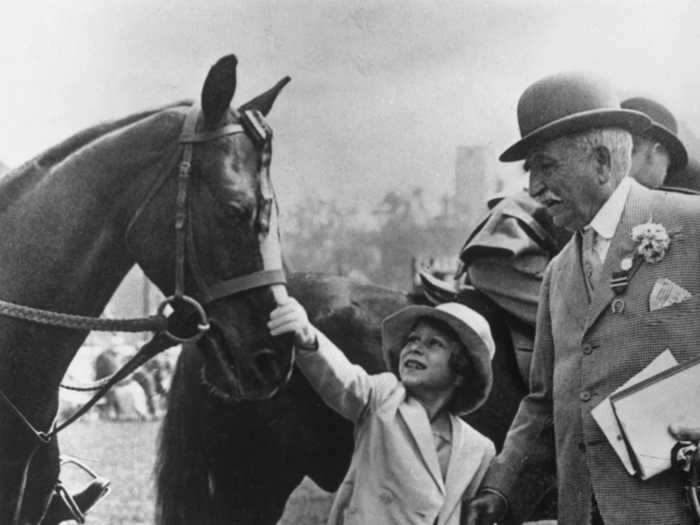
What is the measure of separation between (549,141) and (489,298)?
149 cm

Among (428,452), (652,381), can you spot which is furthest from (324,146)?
(652,381)

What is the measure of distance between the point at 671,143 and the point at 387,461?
221cm

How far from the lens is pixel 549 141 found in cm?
282

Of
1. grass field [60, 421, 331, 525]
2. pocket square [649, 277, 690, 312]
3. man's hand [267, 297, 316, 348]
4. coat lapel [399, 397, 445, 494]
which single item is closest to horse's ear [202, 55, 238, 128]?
man's hand [267, 297, 316, 348]

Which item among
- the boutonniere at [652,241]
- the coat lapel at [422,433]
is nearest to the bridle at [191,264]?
the coat lapel at [422,433]

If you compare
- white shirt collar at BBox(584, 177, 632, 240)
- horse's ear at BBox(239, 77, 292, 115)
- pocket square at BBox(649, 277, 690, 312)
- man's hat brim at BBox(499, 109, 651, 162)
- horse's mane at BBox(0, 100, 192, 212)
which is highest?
horse's ear at BBox(239, 77, 292, 115)

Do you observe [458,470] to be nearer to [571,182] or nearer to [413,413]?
[413,413]

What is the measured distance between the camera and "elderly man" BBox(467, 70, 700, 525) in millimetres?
2494

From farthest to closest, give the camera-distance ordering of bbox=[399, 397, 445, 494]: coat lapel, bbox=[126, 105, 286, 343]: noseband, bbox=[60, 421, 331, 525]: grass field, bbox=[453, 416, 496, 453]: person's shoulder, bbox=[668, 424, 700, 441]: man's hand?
bbox=[60, 421, 331, 525]: grass field < bbox=[453, 416, 496, 453]: person's shoulder < bbox=[399, 397, 445, 494]: coat lapel < bbox=[126, 105, 286, 343]: noseband < bbox=[668, 424, 700, 441]: man's hand

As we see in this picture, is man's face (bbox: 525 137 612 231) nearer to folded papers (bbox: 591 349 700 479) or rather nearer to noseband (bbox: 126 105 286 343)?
folded papers (bbox: 591 349 700 479)

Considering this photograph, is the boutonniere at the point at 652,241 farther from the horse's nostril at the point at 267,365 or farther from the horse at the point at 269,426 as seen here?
the horse at the point at 269,426

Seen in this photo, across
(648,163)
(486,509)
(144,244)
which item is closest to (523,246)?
(648,163)

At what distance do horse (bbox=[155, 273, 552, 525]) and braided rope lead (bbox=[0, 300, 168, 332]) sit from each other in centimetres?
132

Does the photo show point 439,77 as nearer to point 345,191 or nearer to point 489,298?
point 345,191
